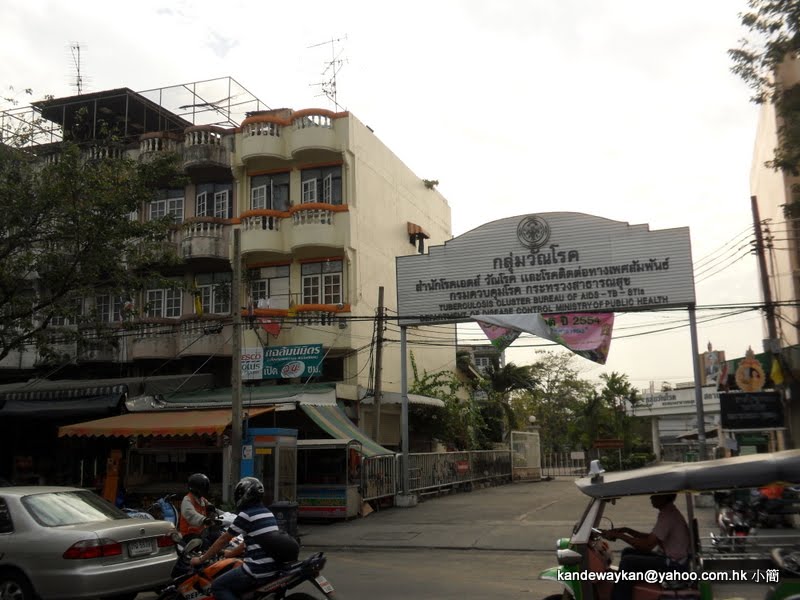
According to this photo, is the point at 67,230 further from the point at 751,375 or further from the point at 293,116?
the point at 751,375

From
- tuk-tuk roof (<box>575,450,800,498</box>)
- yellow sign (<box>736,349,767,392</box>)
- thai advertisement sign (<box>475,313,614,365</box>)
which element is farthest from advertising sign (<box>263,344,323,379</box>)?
tuk-tuk roof (<box>575,450,800,498</box>)

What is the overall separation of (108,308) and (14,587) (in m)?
20.5

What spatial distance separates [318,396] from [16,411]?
8932 millimetres

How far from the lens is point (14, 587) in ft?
26.2

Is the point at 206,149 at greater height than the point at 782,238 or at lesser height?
greater

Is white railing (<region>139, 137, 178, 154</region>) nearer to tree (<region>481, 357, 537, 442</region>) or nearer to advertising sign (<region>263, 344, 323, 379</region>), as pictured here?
advertising sign (<region>263, 344, 323, 379</region>)

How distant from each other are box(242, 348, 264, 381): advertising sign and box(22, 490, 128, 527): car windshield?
580 inches

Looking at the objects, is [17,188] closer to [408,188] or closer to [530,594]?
[530,594]

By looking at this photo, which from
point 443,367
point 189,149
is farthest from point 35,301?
point 443,367

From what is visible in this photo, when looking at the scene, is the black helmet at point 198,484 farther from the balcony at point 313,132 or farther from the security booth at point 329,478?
the balcony at point 313,132

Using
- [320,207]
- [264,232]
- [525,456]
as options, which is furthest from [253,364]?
[525,456]

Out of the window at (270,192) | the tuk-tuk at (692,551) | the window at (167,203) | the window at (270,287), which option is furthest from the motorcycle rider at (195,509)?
the window at (167,203)

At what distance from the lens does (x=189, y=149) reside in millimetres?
26562

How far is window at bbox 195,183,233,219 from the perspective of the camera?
89.4 ft
